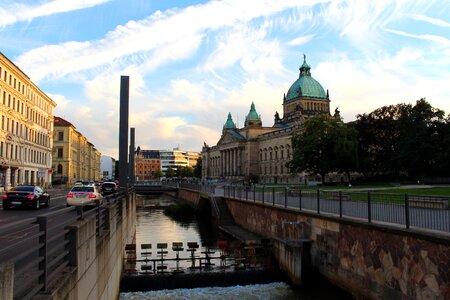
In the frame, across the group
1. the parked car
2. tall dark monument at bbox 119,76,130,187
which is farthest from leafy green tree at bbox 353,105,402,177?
tall dark monument at bbox 119,76,130,187

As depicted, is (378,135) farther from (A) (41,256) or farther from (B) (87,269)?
(A) (41,256)

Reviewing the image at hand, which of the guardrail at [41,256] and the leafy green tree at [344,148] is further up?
the leafy green tree at [344,148]

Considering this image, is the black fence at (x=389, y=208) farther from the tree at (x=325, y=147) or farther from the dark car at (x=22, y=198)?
the tree at (x=325, y=147)

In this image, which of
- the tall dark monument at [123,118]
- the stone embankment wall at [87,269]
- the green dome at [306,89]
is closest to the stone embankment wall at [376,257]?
the stone embankment wall at [87,269]

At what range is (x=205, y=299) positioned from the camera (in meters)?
15.9

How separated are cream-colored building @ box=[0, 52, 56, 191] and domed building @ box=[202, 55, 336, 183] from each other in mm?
66402

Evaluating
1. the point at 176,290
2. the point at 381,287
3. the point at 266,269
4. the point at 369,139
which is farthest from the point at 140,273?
the point at 369,139

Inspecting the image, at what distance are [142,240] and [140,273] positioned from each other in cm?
1358

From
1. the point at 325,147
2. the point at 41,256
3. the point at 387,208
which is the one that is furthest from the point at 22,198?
the point at 325,147

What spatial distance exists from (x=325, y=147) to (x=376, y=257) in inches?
2105

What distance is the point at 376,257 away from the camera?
13836 mm

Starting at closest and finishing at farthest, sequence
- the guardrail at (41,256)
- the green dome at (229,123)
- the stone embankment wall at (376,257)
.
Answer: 1. the guardrail at (41,256)
2. the stone embankment wall at (376,257)
3. the green dome at (229,123)

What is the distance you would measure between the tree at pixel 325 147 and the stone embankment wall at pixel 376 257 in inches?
1789

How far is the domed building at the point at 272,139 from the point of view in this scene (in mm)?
131625
